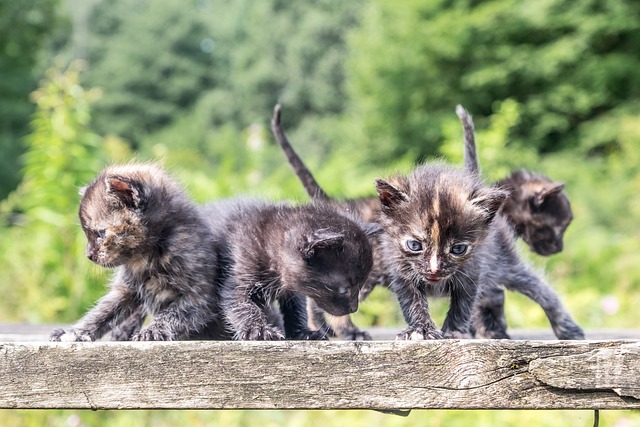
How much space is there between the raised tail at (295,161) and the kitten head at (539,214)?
0.90 meters

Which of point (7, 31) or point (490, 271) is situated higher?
→ point (7, 31)

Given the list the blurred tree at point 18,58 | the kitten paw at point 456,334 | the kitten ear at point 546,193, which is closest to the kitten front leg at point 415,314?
the kitten paw at point 456,334

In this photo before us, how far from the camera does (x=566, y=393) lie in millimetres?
2387

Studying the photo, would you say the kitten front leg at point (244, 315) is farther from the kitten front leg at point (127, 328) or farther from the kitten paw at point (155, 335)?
the kitten front leg at point (127, 328)

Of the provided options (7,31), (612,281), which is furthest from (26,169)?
(7,31)

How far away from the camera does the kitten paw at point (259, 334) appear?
8.93ft

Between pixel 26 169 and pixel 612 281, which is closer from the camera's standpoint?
pixel 26 169

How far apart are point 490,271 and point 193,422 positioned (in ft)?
10.5

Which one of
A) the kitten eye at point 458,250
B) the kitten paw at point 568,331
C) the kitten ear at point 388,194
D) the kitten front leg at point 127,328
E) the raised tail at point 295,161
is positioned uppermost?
the raised tail at point 295,161

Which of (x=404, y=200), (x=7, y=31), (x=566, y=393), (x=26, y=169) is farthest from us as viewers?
(x=7, y=31)

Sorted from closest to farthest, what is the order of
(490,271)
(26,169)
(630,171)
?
(490,271), (26,169), (630,171)

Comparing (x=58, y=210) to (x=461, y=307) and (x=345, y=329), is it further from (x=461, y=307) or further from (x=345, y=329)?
(x=461, y=307)

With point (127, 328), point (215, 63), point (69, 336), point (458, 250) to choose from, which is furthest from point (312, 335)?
point (215, 63)

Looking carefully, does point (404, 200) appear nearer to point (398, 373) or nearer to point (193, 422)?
point (398, 373)
